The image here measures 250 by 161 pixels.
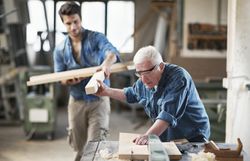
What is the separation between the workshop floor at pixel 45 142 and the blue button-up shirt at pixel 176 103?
79.3 inches

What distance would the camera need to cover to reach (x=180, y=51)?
531 cm

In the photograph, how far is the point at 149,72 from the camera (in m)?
2.05

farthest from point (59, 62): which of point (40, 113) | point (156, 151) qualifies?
point (40, 113)

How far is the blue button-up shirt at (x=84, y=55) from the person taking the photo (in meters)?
2.94

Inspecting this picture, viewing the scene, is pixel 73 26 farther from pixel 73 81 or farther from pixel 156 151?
pixel 156 151

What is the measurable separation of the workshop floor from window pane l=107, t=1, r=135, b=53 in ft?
4.20

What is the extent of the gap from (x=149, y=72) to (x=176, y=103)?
0.21m

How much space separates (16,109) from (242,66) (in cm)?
355

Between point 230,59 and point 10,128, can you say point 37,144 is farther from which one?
point 230,59

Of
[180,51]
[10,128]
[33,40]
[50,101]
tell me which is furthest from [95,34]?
[33,40]

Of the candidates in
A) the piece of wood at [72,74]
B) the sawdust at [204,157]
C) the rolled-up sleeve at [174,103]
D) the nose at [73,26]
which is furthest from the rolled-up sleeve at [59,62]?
the sawdust at [204,157]

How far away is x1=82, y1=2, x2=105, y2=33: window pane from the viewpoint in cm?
652

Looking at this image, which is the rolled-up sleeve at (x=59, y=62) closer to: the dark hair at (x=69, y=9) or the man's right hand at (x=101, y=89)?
the dark hair at (x=69, y=9)

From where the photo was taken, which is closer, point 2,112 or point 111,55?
point 111,55
